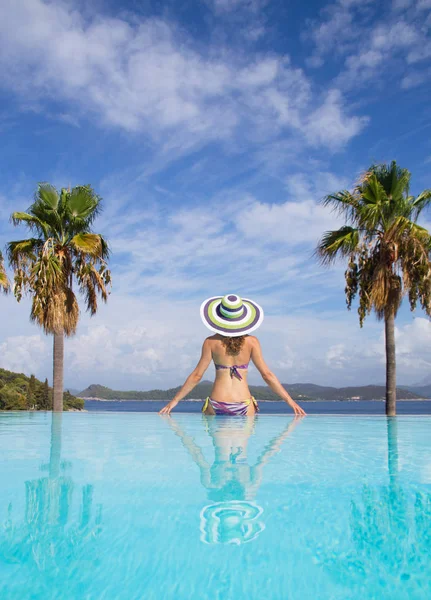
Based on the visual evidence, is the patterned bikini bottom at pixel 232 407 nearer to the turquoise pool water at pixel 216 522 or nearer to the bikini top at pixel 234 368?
the bikini top at pixel 234 368

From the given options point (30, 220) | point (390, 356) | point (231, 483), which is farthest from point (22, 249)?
point (231, 483)

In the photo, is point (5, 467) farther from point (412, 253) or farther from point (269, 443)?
point (412, 253)

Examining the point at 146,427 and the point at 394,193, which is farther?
the point at 394,193

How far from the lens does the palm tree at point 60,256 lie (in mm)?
14727

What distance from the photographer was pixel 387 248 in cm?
1442

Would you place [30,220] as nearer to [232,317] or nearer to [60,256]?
[60,256]

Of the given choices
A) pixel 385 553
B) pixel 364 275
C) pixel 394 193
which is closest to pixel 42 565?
pixel 385 553

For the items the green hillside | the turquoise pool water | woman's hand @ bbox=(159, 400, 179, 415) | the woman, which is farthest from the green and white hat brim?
the green hillside

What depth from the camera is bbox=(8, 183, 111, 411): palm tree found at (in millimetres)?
14727

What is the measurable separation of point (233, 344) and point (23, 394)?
178 feet

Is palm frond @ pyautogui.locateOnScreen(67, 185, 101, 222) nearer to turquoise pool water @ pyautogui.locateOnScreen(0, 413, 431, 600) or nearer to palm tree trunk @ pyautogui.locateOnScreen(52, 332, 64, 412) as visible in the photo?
palm tree trunk @ pyautogui.locateOnScreen(52, 332, 64, 412)

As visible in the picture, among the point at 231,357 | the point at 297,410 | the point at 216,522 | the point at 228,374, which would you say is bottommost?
the point at 216,522

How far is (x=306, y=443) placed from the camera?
636cm

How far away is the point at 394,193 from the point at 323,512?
1307 cm
